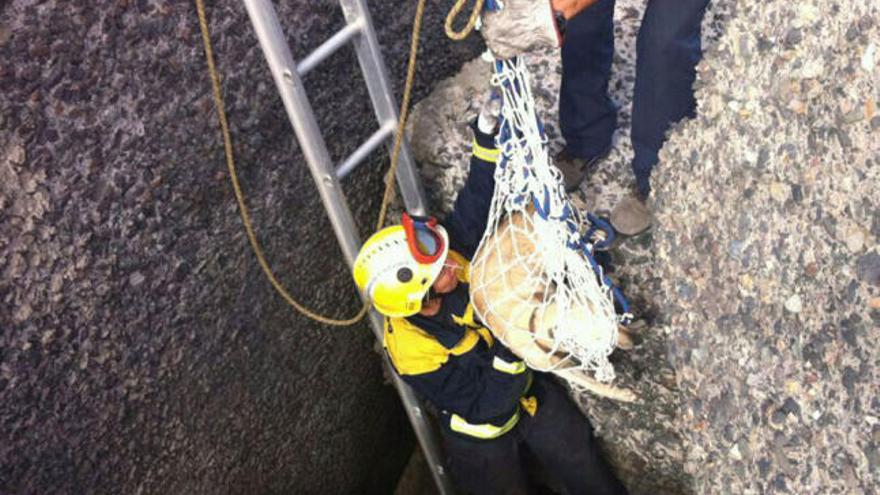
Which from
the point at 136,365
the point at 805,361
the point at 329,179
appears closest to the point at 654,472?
the point at 805,361

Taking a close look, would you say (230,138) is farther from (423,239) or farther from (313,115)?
(423,239)

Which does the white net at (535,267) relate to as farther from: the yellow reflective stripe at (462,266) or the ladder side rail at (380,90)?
the ladder side rail at (380,90)

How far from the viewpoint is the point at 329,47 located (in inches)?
105

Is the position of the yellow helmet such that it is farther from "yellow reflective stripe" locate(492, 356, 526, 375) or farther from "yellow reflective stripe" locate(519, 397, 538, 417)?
"yellow reflective stripe" locate(519, 397, 538, 417)

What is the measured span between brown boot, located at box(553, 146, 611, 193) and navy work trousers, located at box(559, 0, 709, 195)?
0.02 metres

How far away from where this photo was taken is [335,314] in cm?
352

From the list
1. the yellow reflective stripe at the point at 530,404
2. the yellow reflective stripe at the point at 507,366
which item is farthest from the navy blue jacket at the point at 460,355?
the yellow reflective stripe at the point at 530,404

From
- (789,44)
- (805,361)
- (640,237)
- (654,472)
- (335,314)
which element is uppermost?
(789,44)

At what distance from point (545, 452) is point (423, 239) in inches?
49.9

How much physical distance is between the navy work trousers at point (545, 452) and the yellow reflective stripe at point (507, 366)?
420 mm

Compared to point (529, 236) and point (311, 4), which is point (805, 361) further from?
point (311, 4)

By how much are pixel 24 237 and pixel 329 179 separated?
3.31ft

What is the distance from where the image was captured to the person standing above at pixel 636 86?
2396mm

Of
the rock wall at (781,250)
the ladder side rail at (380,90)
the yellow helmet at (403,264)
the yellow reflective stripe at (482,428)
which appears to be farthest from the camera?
the yellow reflective stripe at (482,428)
